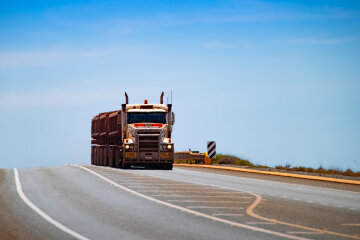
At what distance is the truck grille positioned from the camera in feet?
113

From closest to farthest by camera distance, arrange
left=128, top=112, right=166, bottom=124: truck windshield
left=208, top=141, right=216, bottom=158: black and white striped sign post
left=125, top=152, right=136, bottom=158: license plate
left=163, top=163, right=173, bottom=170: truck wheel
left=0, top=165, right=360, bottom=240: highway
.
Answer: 1. left=0, top=165, right=360, bottom=240: highway
2. left=125, top=152, right=136, bottom=158: license plate
3. left=128, top=112, right=166, bottom=124: truck windshield
4. left=163, top=163, right=173, bottom=170: truck wheel
5. left=208, top=141, right=216, bottom=158: black and white striped sign post

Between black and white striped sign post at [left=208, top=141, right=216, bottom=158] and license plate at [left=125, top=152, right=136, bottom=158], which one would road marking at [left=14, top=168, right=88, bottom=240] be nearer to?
license plate at [left=125, top=152, right=136, bottom=158]

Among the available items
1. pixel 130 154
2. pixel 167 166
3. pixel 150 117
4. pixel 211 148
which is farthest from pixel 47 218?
pixel 211 148

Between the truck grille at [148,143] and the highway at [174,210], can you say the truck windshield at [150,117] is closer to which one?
the truck grille at [148,143]

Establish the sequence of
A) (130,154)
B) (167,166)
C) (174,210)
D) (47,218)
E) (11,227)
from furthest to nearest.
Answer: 1. (167,166)
2. (130,154)
3. (174,210)
4. (47,218)
5. (11,227)

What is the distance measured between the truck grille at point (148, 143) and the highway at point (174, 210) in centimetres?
978

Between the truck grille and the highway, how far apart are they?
32.1ft

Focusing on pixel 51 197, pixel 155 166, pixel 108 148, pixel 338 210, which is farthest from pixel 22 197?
pixel 108 148

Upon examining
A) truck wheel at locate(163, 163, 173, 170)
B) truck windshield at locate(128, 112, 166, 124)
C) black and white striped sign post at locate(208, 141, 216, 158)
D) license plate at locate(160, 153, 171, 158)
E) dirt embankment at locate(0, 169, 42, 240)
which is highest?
truck windshield at locate(128, 112, 166, 124)

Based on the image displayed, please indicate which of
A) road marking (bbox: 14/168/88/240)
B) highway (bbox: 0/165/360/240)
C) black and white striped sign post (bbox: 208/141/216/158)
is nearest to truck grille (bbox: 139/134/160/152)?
black and white striped sign post (bbox: 208/141/216/158)

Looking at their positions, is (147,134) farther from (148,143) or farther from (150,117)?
(150,117)

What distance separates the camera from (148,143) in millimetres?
34375

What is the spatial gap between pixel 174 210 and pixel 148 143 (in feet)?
62.8

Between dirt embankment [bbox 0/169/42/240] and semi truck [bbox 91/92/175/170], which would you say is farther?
semi truck [bbox 91/92/175/170]
